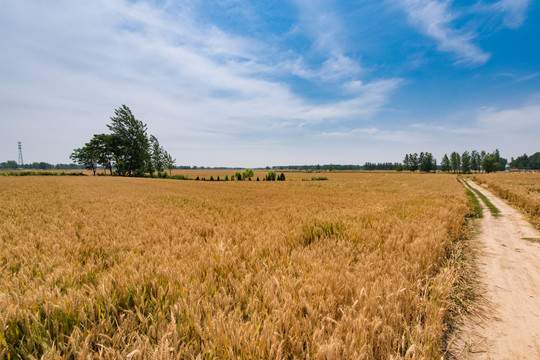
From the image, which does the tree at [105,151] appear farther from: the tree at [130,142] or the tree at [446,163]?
the tree at [446,163]

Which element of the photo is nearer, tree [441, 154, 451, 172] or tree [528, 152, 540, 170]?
tree [441, 154, 451, 172]

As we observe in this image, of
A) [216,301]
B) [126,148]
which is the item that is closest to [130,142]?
[126,148]

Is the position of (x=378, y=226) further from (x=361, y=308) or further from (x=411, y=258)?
(x=361, y=308)

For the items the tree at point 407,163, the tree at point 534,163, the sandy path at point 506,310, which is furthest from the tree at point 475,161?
the sandy path at point 506,310

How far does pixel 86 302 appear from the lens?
1.91m

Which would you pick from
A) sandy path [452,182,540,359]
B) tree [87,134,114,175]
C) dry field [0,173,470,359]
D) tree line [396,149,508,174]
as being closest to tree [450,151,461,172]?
tree line [396,149,508,174]

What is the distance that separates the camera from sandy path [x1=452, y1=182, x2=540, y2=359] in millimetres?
2207

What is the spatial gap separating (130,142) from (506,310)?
8514cm

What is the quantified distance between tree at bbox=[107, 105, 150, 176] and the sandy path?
80.4 m

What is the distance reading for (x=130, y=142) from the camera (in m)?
69.4

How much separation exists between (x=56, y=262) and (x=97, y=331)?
1935 mm

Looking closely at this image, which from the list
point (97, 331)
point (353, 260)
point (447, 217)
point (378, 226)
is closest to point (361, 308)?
point (353, 260)

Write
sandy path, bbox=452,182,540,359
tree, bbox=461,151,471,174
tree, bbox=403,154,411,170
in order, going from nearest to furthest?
sandy path, bbox=452,182,540,359 → tree, bbox=461,151,471,174 → tree, bbox=403,154,411,170

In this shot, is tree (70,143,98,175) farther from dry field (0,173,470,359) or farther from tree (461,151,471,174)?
tree (461,151,471,174)
